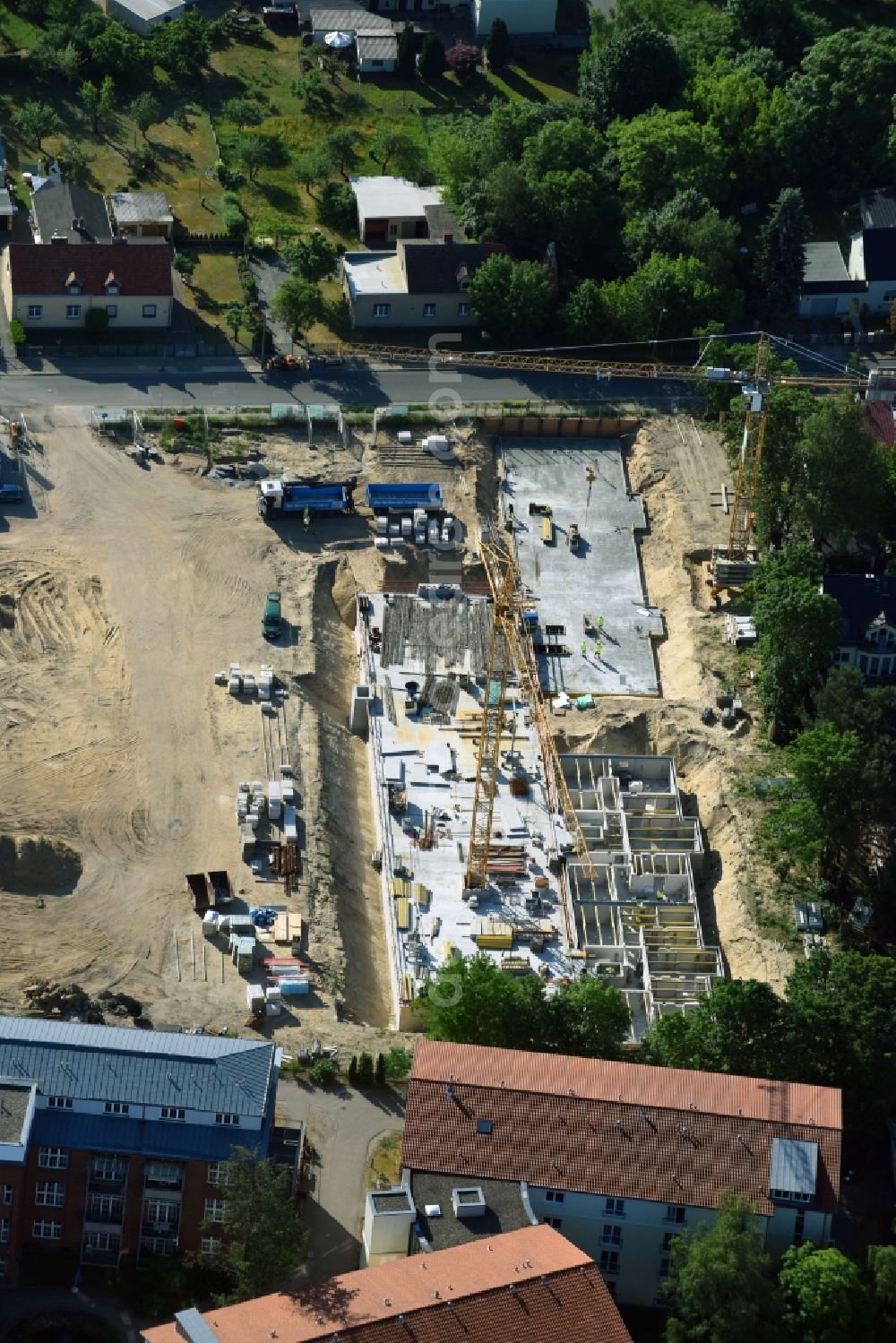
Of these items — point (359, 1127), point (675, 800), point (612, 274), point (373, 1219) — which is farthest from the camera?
point (612, 274)

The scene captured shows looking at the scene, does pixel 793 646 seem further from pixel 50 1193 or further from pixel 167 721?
pixel 50 1193

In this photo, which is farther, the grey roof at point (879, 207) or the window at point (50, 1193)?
the grey roof at point (879, 207)

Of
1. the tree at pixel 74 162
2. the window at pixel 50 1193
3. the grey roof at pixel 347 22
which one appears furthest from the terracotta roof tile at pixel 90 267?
the window at pixel 50 1193

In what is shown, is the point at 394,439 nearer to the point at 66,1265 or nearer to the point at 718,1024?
the point at 718,1024

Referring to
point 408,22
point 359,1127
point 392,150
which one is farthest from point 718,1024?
point 408,22

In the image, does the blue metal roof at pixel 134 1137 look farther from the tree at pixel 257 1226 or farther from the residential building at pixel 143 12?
the residential building at pixel 143 12
